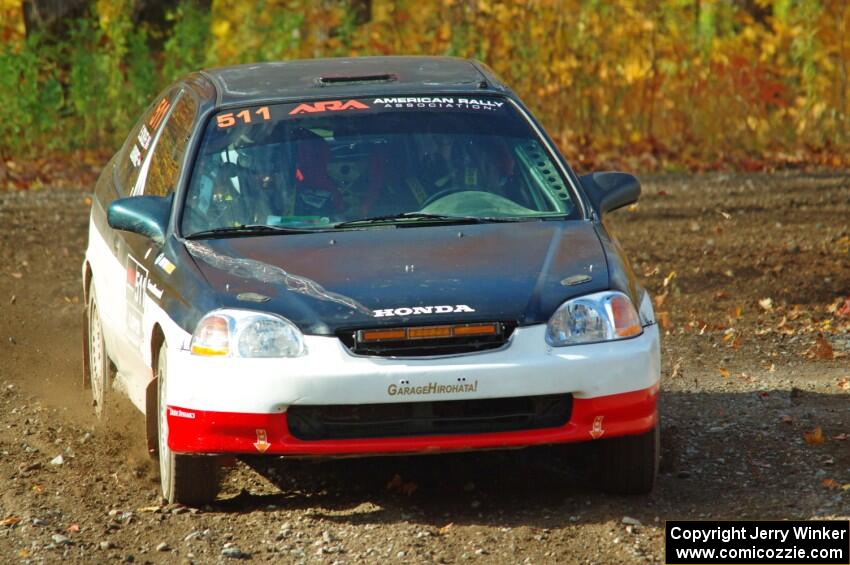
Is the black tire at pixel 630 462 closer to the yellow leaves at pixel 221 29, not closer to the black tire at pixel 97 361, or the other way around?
the black tire at pixel 97 361

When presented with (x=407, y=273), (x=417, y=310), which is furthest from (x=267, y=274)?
(x=417, y=310)

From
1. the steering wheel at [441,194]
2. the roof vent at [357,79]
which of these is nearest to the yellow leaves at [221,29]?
the roof vent at [357,79]

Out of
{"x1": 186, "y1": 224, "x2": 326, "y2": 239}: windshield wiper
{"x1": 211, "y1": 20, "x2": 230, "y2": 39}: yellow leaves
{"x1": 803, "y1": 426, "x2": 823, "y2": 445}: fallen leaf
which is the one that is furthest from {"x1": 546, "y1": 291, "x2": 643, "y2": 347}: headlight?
{"x1": 211, "y1": 20, "x2": 230, "y2": 39}: yellow leaves

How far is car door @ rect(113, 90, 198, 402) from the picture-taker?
651cm

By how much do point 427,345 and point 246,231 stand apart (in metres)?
1.25

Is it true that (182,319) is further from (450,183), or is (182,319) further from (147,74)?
(147,74)

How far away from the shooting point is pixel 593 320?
587cm

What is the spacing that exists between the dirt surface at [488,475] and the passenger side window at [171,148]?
122 cm

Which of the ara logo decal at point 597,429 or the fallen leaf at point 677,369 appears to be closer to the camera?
the ara logo decal at point 597,429

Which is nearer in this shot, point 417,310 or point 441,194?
point 417,310

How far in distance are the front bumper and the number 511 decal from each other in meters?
1.49

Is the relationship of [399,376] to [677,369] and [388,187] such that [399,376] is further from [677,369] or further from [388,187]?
[677,369]

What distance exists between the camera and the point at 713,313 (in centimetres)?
1033

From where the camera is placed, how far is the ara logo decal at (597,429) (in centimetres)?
587
